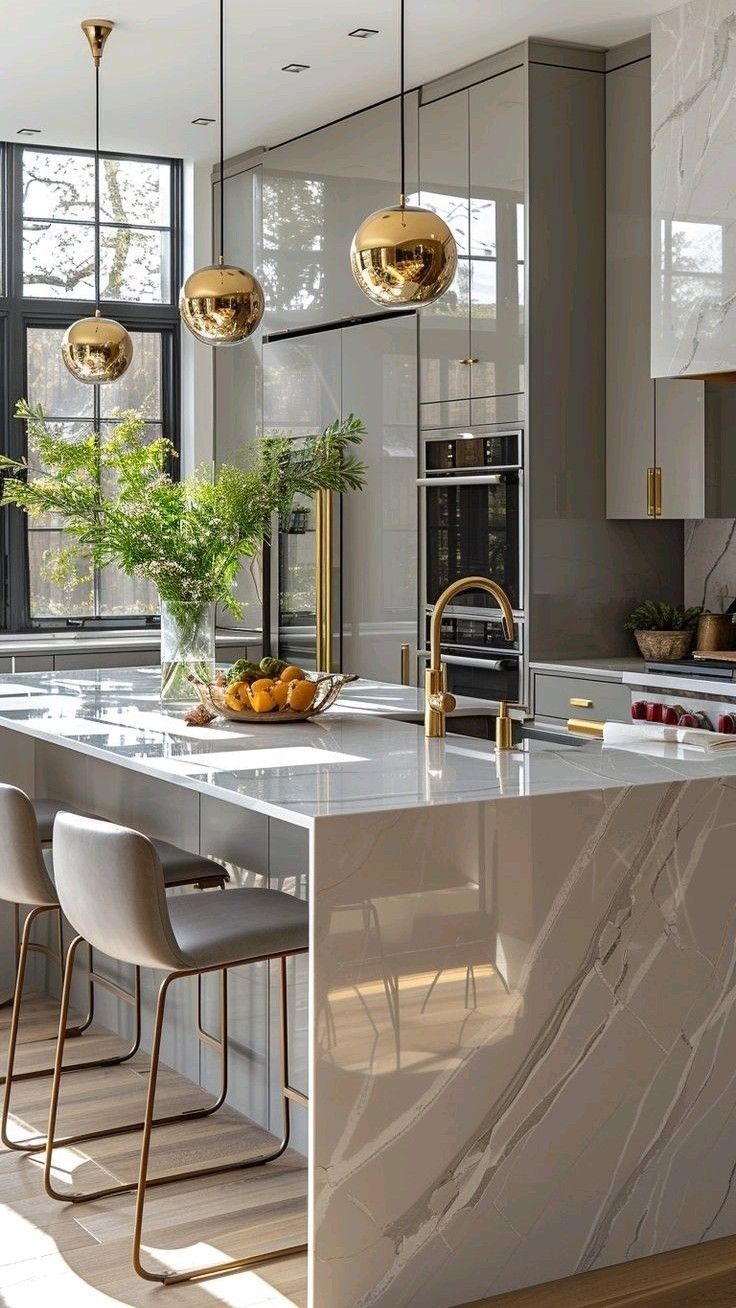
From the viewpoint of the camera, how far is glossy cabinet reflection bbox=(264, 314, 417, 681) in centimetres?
589

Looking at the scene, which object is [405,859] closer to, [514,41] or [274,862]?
[274,862]

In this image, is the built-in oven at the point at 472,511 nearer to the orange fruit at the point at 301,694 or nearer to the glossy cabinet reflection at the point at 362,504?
the glossy cabinet reflection at the point at 362,504

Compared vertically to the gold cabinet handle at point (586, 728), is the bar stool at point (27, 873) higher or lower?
lower

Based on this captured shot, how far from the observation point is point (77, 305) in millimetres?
6914

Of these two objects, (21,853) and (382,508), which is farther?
(382,508)

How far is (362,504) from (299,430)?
599 mm

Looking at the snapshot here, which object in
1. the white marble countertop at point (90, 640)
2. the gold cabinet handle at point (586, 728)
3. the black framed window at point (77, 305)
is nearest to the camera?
the gold cabinet handle at point (586, 728)

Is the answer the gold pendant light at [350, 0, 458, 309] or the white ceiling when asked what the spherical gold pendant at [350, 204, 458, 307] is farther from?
the white ceiling

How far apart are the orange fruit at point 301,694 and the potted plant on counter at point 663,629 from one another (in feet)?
5.75

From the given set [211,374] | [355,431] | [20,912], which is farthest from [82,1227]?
[211,374]

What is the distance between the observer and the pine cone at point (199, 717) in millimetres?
3619

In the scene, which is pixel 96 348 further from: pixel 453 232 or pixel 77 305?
pixel 77 305

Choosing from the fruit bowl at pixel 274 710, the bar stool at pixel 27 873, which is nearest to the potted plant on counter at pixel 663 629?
the fruit bowl at pixel 274 710

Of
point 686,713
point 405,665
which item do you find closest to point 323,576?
point 405,665
